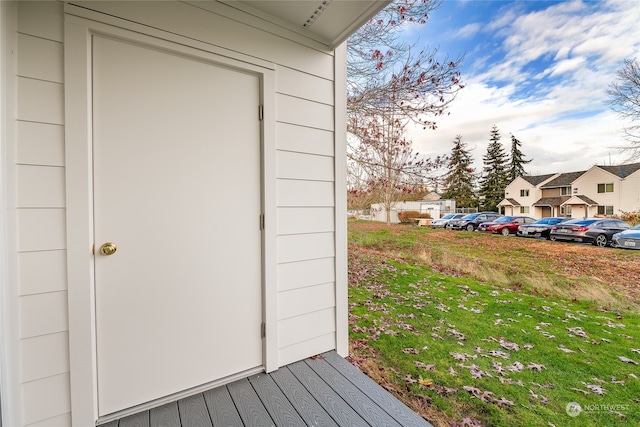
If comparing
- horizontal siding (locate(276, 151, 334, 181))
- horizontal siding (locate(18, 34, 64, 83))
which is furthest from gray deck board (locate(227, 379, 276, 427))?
horizontal siding (locate(18, 34, 64, 83))

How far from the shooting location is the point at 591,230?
1.56m

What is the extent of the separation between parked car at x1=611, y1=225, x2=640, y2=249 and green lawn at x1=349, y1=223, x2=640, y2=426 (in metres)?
0.06

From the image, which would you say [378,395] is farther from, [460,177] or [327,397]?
[460,177]

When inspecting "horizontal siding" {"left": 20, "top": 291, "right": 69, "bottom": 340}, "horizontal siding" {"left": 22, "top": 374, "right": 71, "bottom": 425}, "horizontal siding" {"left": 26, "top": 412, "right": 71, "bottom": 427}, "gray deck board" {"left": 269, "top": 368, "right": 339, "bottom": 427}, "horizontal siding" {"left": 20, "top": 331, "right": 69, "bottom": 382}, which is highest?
"horizontal siding" {"left": 20, "top": 291, "right": 69, "bottom": 340}

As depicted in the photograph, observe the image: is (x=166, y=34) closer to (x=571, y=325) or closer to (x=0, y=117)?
(x=0, y=117)

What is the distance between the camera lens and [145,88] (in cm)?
137

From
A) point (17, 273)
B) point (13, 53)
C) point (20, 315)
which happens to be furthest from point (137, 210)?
point (13, 53)

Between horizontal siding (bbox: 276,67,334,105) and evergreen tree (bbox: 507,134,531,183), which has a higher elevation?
horizontal siding (bbox: 276,67,334,105)

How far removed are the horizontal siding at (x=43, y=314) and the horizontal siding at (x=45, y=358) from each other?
0.03 metres

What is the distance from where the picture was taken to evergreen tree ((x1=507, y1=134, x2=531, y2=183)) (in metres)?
1.84

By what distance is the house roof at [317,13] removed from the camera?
154cm

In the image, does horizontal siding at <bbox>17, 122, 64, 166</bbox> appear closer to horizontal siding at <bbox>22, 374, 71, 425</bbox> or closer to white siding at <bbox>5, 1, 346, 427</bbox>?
white siding at <bbox>5, 1, 346, 427</bbox>

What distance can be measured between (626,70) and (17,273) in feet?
10.4

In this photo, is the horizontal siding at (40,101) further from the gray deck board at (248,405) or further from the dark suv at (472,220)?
the dark suv at (472,220)
